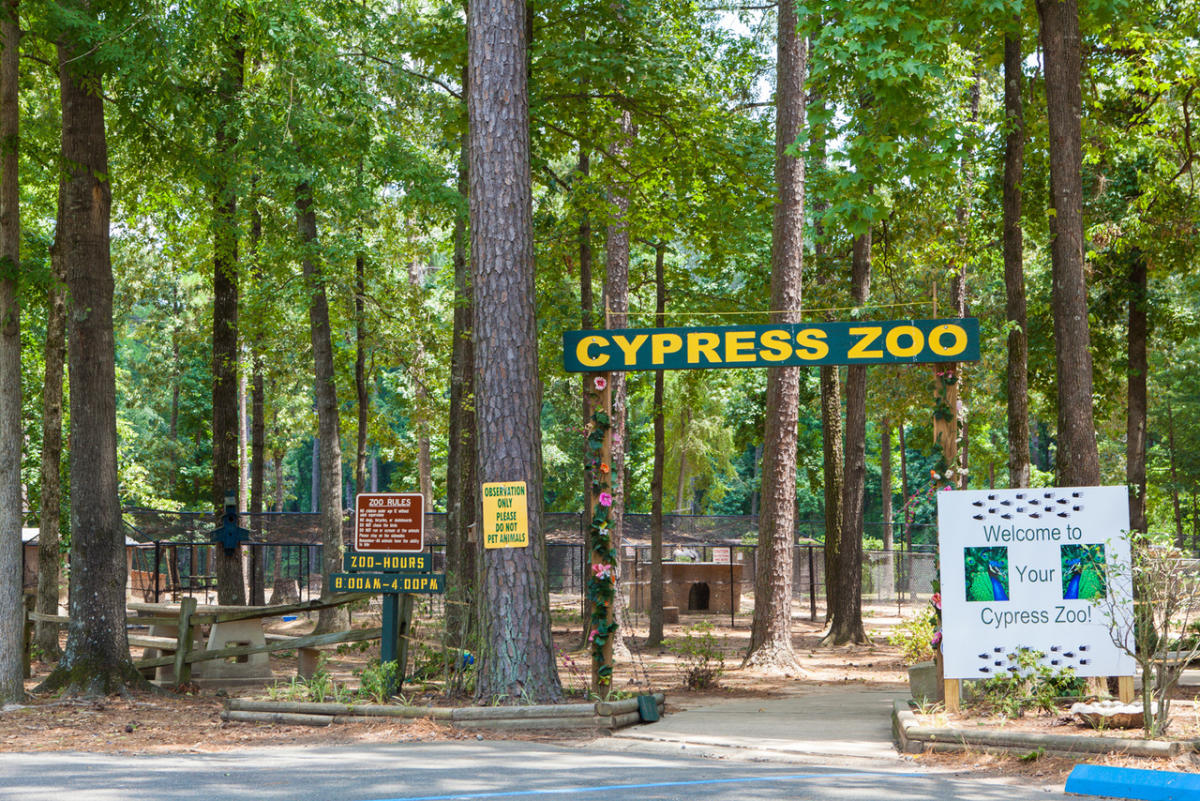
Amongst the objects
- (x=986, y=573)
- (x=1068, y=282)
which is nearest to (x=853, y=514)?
(x=1068, y=282)

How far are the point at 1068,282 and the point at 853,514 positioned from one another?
848cm

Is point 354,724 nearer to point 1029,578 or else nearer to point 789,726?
point 789,726

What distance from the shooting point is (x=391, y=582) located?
10898 mm

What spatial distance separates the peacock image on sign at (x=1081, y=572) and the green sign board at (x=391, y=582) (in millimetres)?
5654

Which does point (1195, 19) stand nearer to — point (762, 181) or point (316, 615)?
point (762, 181)

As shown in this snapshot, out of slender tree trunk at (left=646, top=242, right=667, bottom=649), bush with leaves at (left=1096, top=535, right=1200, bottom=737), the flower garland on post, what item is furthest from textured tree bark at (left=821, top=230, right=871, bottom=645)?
bush with leaves at (left=1096, top=535, right=1200, bottom=737)

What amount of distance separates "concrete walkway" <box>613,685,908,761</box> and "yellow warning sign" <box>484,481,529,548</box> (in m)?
2.00

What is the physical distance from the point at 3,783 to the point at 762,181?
1262cm

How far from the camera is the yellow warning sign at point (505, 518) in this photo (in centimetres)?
1016

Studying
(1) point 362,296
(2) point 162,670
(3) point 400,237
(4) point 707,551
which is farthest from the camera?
(4) point 707,551

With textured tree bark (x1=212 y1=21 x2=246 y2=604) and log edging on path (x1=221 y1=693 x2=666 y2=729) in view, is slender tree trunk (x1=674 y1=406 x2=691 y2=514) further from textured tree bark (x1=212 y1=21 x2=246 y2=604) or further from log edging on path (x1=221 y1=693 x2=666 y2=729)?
log edging on path (x1=221 y1=693 x2=666 y2=729)

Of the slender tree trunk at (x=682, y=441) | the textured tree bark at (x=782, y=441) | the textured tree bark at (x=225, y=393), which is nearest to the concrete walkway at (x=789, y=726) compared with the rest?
the textured tree bark at (x=782, y=441)

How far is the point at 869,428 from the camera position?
2130 inches

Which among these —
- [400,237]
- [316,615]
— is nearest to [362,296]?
[400,237]
